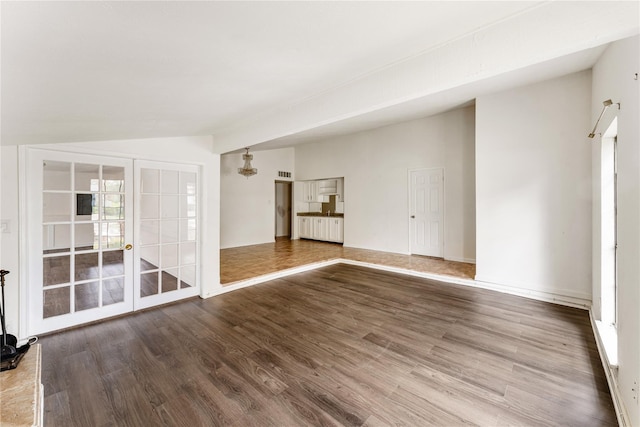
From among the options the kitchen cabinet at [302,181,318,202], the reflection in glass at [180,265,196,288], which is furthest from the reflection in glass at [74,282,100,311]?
the kitchen cabinet at [302,181,318,202]

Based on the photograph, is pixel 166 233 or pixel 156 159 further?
pixel 166 233

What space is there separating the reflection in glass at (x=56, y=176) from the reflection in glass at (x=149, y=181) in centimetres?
65

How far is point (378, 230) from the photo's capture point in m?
6.55

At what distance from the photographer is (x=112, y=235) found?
9.87 feet

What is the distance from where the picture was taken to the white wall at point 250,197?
6.98 m

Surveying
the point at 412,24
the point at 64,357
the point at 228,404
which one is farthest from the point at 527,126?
the point at 64,357

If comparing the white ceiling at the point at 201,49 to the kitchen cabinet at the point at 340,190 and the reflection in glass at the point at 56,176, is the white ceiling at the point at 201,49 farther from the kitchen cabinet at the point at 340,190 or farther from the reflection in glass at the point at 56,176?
the kitchen cabinet at the point at 340,190

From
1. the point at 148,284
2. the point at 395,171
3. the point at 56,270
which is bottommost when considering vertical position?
the point at 148,284

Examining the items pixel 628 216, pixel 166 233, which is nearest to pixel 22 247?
pixel 166 233

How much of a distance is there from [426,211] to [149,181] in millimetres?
5129

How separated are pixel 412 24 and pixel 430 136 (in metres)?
4.79

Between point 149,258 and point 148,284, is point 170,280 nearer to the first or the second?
point 148,284

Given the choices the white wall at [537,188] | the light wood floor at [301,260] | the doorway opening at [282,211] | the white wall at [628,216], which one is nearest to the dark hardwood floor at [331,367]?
the white wall at [628,216]

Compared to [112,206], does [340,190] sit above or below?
above
